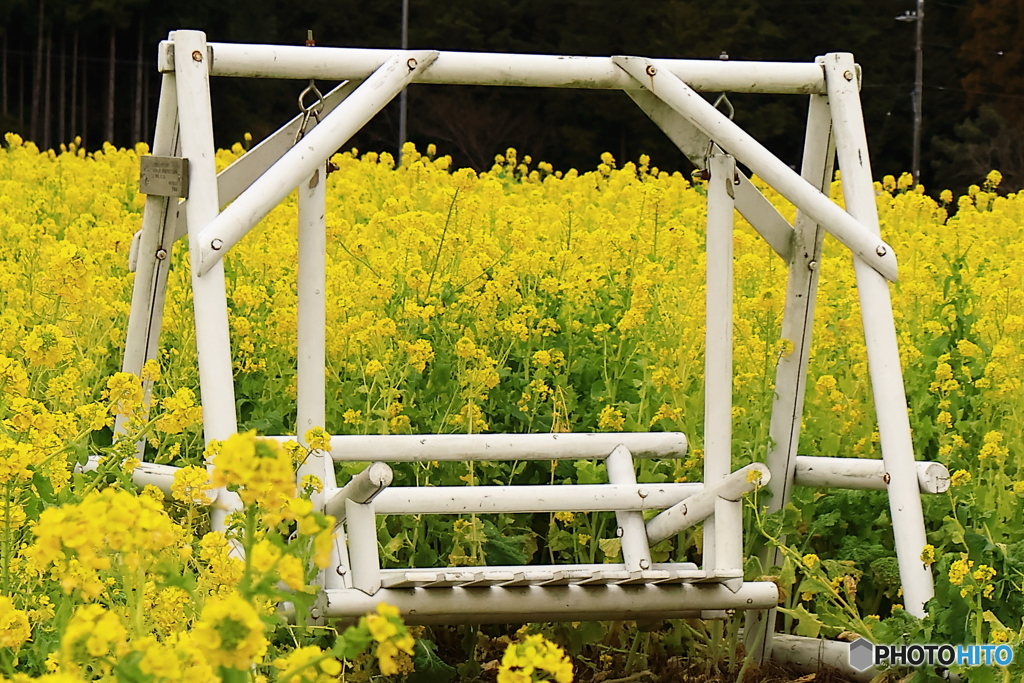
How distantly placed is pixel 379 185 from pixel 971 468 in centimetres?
460

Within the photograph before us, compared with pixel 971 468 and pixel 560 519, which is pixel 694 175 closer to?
pixel 560 519

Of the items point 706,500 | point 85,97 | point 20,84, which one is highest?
point 20,84

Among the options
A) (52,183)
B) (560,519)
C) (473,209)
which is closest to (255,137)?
(52,183)

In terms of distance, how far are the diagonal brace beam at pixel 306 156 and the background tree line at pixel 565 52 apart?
686 inches

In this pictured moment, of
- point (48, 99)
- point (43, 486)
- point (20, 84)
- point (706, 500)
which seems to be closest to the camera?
point (43, 486)

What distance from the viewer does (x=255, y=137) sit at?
2059 centimetres

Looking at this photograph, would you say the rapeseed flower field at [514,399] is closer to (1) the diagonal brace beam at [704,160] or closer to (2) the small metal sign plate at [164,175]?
(1) the diagonal brace beam at [704,160]

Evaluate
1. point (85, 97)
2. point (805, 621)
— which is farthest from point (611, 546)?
point (85, 97)

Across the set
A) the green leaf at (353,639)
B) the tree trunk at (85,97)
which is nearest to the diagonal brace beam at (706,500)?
the green leaf at (353,639)

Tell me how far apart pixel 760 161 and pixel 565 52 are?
20265mm

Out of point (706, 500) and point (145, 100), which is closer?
point (706, 500)

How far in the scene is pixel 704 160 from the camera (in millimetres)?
2686

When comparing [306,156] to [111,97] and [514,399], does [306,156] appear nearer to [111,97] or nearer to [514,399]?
[514,399]

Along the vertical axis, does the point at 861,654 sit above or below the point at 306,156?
below
